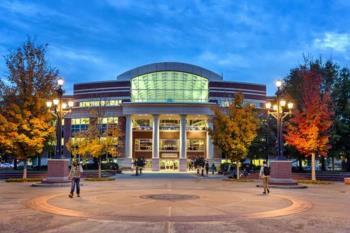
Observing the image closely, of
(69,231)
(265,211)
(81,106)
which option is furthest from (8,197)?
(81,106)

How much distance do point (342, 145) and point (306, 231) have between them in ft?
107

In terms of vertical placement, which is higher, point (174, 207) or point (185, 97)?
point (185, 97)

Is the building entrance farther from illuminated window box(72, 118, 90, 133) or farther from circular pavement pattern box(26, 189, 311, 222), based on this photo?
circular pavement pattern box(26, 189, 311, 222)

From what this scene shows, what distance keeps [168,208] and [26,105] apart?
67.4 ft

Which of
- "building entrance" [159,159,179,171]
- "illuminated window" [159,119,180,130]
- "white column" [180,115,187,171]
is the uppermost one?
"illuminated window" [159,119,180,130]

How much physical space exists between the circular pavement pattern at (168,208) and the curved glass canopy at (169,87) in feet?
201

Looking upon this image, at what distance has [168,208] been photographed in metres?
16.0

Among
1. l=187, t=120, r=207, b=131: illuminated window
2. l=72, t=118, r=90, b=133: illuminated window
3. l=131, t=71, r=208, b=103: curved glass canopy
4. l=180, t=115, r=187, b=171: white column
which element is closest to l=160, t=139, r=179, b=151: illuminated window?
l=187, t=120, r=207, b=131: illuminated window

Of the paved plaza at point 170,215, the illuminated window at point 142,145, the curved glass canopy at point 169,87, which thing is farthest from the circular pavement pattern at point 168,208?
the curved glass canopy at point 169,87

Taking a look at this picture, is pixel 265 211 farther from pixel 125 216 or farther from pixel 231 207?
pixel 125 216

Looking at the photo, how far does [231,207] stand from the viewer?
16.7m

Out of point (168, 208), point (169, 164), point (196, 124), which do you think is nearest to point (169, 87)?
point (196, 124)

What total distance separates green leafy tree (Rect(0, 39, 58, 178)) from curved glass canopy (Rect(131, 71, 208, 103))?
46.5m

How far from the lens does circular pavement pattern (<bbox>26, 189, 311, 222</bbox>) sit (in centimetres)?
1404
